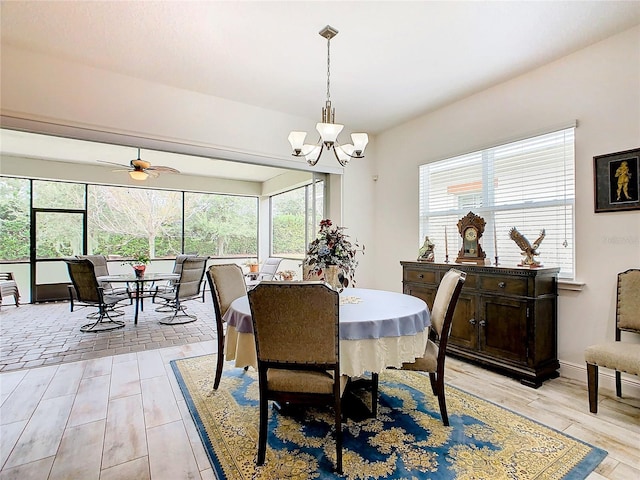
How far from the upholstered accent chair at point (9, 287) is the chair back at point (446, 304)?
724cm

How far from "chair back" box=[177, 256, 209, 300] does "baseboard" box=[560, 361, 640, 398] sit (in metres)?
4.81

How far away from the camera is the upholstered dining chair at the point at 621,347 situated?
85.9 inches

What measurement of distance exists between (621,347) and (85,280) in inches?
235

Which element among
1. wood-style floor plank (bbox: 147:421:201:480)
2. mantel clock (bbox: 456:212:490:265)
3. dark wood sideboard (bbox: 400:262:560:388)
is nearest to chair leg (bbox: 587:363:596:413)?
dark wood sideboard (bbox: 400:262:560:388)

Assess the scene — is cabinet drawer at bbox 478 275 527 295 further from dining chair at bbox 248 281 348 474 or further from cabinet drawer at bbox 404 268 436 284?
dining chair at bbox 248 281 348 474

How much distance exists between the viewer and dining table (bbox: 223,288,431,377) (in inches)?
74.4

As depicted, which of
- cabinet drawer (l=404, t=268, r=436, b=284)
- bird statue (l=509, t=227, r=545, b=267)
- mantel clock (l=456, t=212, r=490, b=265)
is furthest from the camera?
cabinet drawer (l=404, t=268, r=436, b=284)

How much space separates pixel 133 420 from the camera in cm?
227

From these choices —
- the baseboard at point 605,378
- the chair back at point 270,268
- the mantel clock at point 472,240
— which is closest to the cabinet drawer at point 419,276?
the mantel clock at point 472,240

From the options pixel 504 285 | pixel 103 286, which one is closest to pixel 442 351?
pixel 504 285

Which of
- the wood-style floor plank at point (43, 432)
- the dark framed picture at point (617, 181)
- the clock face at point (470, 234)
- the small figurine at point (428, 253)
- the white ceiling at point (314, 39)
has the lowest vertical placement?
the wood-style floor plank at point (43, 432)

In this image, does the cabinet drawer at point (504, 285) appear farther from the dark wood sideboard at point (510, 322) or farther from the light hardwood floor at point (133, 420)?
the light hardwood floor at point (133, 420)

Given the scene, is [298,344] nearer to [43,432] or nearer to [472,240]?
[43,432]

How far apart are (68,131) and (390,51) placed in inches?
120
